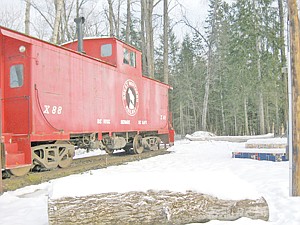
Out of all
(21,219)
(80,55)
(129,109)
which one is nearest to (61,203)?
(21,219)

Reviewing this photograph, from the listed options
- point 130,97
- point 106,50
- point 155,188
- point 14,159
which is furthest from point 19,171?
point 106,50

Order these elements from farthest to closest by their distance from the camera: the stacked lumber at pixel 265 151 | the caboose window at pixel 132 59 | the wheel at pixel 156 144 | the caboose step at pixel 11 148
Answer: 1. the wheel at pixel 156 144
2. the caboose window at pixel 132 59
3. the stacked lumber at pixel 265 151
4. the caboose step at pixel 11 148

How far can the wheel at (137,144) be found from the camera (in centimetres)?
1239

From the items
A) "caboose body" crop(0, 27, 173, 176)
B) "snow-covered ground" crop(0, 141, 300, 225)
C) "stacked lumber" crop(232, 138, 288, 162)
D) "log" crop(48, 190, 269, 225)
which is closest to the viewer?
"log" crop(48, 190, 269, 225)

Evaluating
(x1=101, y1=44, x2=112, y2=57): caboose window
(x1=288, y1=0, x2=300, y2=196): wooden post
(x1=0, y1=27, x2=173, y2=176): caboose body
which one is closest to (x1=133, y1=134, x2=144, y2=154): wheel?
(x1=0, y1=27, x2=173, y2=176): caboose body

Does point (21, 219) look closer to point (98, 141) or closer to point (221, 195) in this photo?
point (221, 195)

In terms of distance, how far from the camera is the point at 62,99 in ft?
27.1

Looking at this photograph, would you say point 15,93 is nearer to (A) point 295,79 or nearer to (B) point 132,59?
(B) point 132,59

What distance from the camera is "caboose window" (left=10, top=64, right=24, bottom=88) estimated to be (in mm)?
7520

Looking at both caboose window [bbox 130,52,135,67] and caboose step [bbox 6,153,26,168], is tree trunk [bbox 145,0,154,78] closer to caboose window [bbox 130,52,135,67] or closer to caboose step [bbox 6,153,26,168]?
caboose window [bbox 130,52,135,67]

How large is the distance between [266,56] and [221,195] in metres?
17.9

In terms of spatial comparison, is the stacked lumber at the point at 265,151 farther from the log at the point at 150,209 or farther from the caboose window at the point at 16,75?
the caboose window at the point at 16,75

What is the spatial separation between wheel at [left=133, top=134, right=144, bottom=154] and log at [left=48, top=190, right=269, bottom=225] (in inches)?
338

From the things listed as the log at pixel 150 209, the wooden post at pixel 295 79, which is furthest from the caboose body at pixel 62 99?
the wooden post at pixel 295 79
